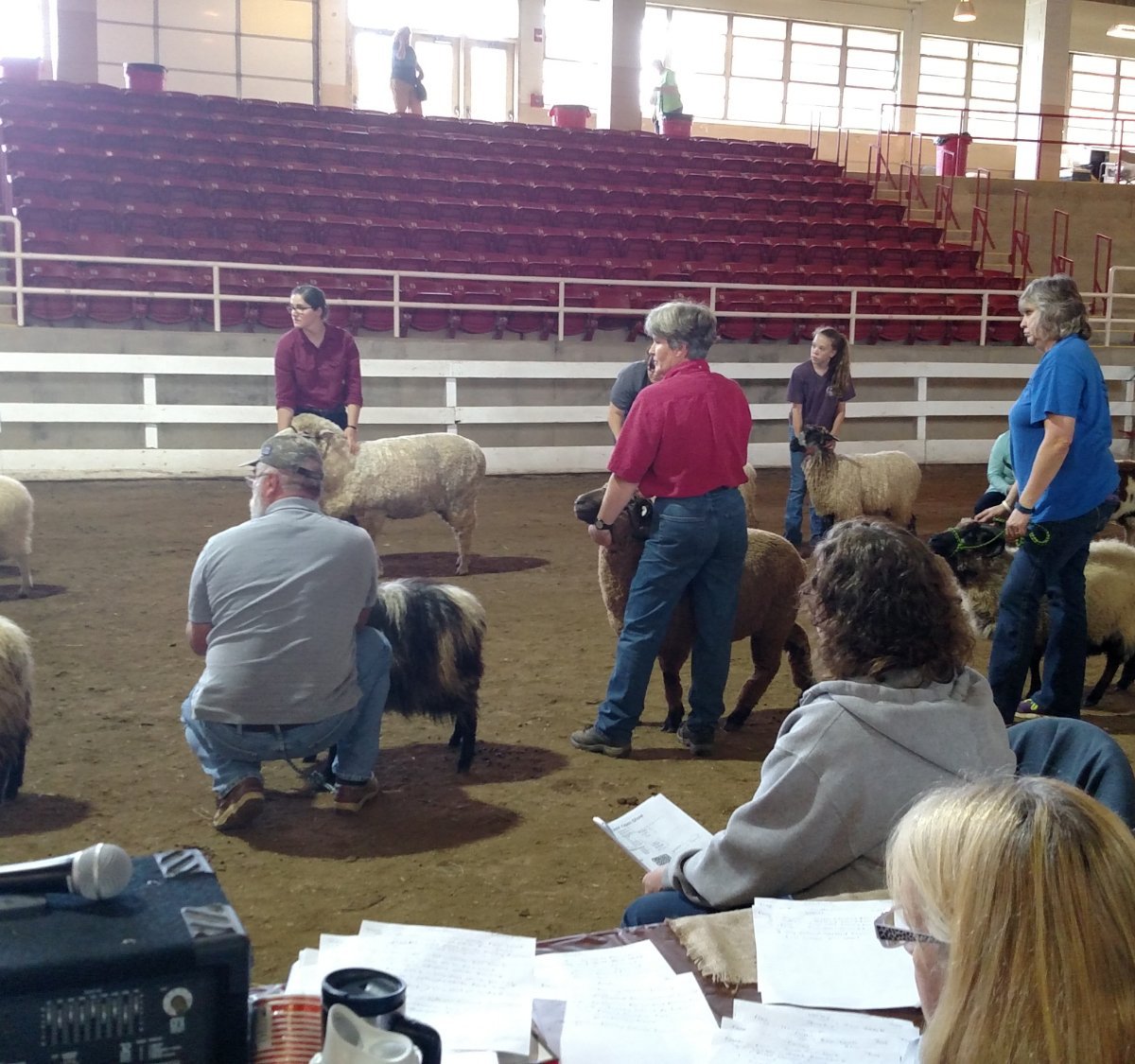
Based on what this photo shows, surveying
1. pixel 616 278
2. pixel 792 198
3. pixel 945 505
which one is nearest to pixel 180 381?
pixel 616 278

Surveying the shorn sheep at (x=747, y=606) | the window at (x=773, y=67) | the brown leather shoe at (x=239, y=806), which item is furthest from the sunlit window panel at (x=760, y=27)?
the brown leather shoe at (x=239, y=806)

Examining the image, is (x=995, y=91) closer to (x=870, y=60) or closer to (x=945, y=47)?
(x=945, y=47)

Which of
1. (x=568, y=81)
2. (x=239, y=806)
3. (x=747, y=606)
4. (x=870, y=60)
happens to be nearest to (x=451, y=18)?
(x=568, y=81)

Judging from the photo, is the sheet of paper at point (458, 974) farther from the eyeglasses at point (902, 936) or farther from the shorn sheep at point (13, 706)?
the shorn sheep at point (13, 706)

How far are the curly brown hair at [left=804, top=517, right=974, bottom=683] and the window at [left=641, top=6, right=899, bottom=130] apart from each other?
77.0 ft

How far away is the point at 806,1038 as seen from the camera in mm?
1726

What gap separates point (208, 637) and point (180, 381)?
9046 millimetres

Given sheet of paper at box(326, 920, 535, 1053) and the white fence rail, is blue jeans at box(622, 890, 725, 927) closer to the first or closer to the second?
sheet of paper at box(326, 920, 535, 1053)

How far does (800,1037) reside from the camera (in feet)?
5.66

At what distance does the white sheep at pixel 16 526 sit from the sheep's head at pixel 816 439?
209 inches

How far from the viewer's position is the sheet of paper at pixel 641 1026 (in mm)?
1682

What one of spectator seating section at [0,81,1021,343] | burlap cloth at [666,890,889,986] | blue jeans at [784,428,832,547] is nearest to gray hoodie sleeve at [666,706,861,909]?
burlap cloth at [666,890,889,986]

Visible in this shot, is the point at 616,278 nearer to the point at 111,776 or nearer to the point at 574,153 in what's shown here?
the point at 574,153

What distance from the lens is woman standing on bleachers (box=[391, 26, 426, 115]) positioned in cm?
2041
